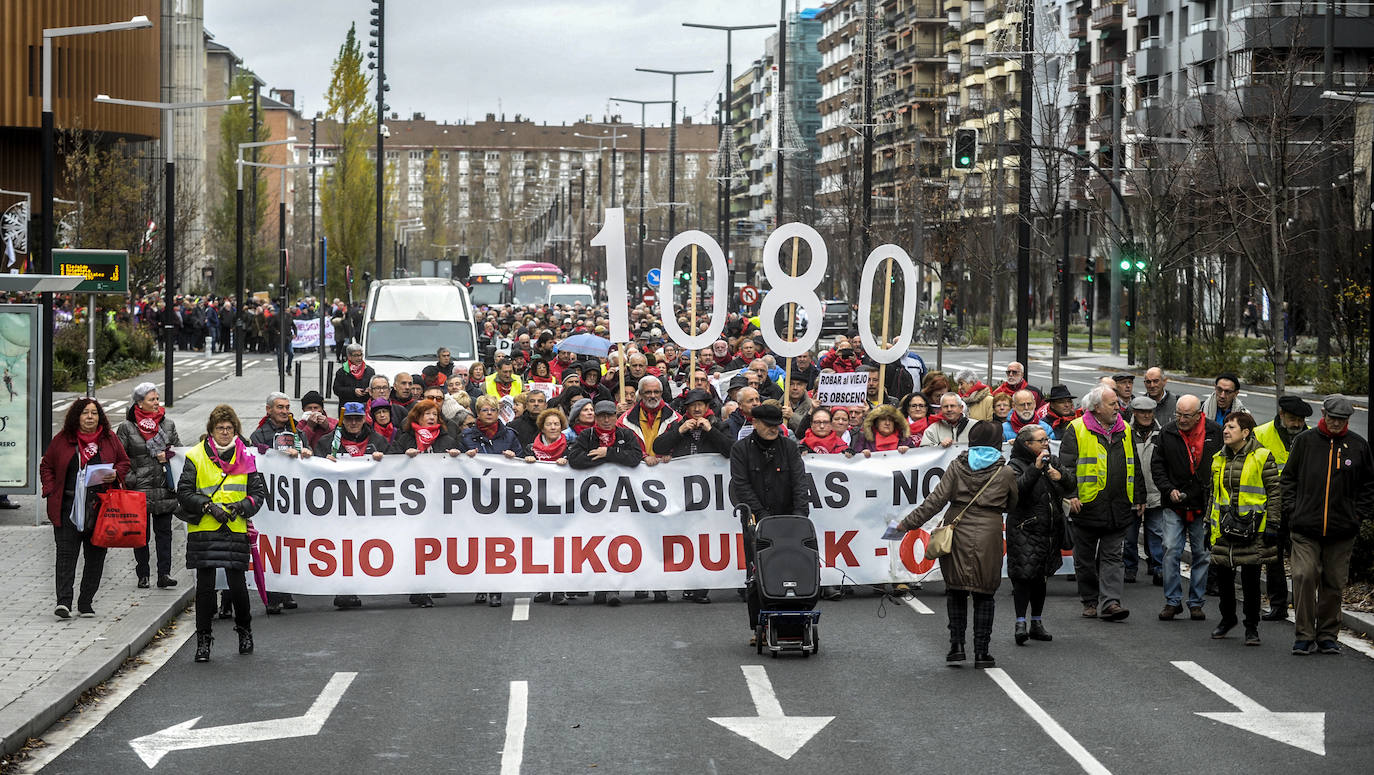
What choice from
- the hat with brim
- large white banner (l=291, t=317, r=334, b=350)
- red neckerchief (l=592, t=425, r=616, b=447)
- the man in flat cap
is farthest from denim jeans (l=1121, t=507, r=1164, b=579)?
large white banner (l=291, t=317, r=334, b=350)

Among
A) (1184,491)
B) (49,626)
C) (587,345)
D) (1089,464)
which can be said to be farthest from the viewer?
(587,345)

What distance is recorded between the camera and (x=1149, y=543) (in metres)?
15.1

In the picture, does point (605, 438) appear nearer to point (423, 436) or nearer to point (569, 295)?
point (423, 436)

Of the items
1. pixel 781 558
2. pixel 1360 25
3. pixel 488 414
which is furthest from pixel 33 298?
pixel 1360 25

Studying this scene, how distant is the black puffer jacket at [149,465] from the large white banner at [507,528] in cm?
79

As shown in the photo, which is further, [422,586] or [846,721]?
[422,586]

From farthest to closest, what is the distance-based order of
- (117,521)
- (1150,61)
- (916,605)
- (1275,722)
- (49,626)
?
1. (1150,61)
2. (916,605)
3. (117,521)
4. (49,626)
5. (1275,722)

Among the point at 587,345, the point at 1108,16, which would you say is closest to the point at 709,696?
the point at 587,345

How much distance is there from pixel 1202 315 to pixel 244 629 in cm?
4024

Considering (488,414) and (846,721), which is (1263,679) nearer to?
(846,721)

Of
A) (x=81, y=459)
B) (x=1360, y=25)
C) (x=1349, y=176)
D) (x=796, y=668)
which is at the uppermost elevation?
(x=1360, y=25)

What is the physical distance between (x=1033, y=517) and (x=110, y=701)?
5.99 m

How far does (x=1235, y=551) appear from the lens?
12703 millimetres

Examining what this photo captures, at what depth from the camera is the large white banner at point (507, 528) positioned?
14.7 meters
